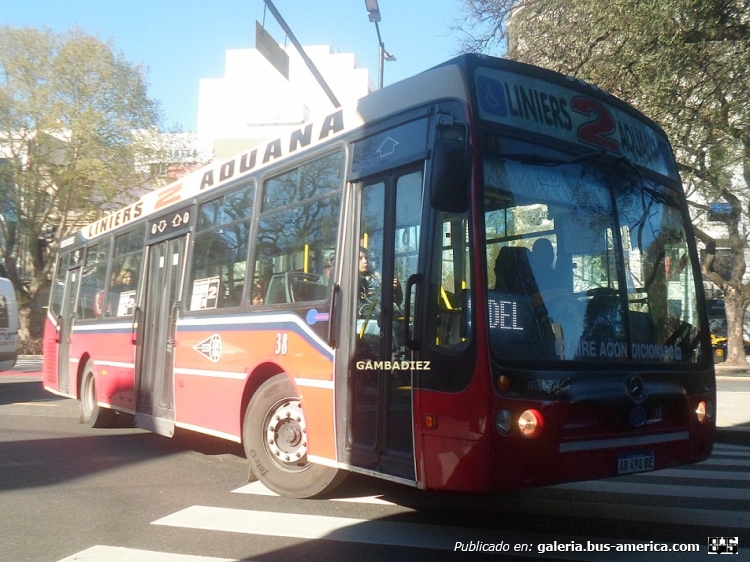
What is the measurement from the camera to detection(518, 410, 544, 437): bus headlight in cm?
466

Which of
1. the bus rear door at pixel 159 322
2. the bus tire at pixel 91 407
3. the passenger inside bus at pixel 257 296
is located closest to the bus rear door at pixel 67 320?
the bus tire at pixel 91 407

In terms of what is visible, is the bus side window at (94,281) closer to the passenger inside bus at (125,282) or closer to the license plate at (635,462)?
the passenger inside bus at (125,282)

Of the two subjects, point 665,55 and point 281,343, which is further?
point 665,55

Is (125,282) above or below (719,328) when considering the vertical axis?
below

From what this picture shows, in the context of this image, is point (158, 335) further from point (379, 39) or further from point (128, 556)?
point (379, 39)

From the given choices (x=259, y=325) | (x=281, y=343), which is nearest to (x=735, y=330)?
(x=259, y=325)

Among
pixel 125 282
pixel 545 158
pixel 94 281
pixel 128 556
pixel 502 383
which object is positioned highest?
pixel 545 158

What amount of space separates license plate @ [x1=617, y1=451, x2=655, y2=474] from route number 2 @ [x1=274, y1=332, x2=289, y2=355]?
9.32 ft

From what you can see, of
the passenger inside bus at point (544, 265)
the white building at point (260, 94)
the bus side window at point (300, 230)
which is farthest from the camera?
the white building at point (260, 94)

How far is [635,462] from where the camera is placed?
5160 millimetres

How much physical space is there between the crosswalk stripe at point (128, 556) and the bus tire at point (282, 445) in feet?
5.20

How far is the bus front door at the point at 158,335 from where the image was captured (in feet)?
28.5

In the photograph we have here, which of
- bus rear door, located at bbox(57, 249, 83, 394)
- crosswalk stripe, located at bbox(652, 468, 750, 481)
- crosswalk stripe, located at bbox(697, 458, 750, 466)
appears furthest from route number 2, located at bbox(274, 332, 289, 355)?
bus rear door, located at bbox(57, 249, 83, 394)

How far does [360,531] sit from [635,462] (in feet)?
6.46
